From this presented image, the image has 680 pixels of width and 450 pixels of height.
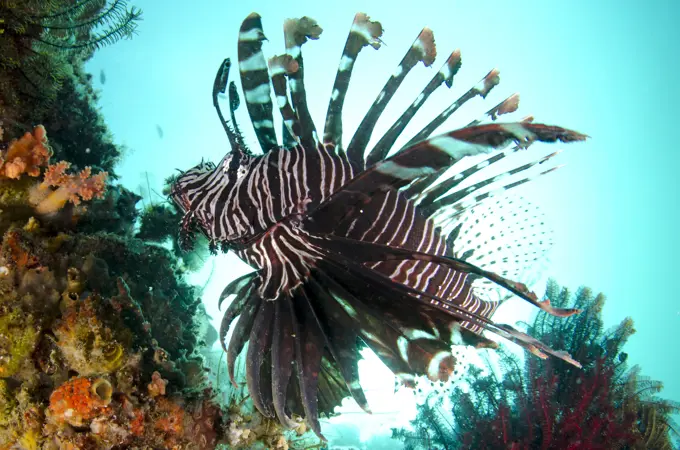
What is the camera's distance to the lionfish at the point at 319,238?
217 cm

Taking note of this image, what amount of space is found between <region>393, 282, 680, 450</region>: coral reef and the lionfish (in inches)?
123

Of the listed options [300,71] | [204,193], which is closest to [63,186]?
[204,193]

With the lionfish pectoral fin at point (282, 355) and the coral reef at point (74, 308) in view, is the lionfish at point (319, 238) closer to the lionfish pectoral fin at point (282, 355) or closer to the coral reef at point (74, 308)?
the lionfish pectoral fin at point (282, 355)

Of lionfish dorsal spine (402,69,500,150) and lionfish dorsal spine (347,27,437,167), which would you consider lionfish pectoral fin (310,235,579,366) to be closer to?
lionfish dorsal spine (347,27,437,167)

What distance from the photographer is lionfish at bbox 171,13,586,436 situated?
7.13ft

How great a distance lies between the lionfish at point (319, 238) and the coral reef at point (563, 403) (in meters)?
3.12

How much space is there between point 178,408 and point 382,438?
1622 centimetres

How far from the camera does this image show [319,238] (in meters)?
2.28

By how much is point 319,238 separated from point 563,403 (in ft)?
16.7

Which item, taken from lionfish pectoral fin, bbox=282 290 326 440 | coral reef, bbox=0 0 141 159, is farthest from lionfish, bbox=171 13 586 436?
coral reef, bbox=0 0 141 159

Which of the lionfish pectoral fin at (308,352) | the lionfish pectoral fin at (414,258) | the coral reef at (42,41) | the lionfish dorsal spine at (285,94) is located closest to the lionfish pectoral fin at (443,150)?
the lionfish pectoral fin at (414,258)

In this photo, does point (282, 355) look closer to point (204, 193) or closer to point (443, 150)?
A: point (204, 193)

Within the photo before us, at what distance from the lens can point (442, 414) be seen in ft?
23.9

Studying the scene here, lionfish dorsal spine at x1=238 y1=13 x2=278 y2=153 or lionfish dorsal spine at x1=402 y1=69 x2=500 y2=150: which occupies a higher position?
lionfish dorsal spine at x1=238 y1=13 x2=278 y2=153
